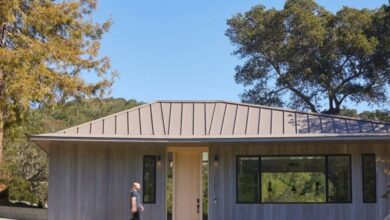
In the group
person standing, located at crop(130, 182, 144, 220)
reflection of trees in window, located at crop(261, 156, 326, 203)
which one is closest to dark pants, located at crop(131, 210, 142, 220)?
person standing, located at crop(130, 182, 144, 220)

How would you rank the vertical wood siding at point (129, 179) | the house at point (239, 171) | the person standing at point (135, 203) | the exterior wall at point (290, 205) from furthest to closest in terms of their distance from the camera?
the vertical wood siding at point (129, 179), the house at point (239, 171), the exterior wall at point (290, 205), the person standing at point (135, 203)

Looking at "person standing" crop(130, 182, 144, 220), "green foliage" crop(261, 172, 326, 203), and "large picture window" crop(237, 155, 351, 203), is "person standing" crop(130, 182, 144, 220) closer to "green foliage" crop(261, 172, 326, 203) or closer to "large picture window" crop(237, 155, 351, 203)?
"large picture window" crop(237, 155, 351, 203)

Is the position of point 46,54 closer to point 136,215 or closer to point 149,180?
point 149,180

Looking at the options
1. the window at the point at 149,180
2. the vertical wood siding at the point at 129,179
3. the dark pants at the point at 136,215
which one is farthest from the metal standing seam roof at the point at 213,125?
the dark pants at the point at 136,215

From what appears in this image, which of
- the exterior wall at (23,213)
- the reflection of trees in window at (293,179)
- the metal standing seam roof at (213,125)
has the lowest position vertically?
the exterior wall at (23,213)

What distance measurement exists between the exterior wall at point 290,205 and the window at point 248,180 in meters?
0.13

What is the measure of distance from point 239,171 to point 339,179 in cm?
244

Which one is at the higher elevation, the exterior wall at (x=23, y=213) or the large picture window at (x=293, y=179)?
the large picture window at (x=293, y=179)

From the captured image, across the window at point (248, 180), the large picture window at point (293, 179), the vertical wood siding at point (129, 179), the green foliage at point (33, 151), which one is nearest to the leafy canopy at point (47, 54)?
the green foliage at point (33, 151)

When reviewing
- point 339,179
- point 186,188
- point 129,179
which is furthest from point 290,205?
point 129,179

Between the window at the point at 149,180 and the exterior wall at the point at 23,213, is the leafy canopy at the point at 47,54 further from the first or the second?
the window at the point at 149,180

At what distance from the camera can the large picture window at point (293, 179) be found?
47.9ft

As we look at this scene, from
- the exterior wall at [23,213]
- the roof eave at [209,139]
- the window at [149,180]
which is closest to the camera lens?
the roof eave at [209,139]

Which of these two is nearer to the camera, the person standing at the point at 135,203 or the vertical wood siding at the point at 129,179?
the person standing at the point at 135,203
